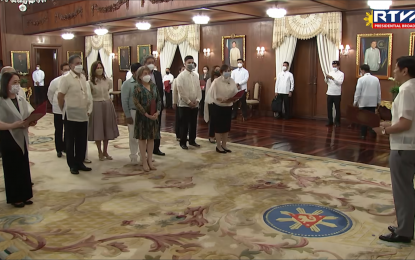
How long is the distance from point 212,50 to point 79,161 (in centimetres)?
908

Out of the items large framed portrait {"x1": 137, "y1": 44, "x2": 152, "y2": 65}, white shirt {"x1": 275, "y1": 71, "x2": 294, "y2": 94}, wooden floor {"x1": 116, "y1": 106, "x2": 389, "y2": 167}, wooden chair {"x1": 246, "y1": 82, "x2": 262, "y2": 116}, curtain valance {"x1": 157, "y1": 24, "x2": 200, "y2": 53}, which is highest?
curtain valance {"x1": 157, "y1": 24, "x2": 200, "y2": 53}

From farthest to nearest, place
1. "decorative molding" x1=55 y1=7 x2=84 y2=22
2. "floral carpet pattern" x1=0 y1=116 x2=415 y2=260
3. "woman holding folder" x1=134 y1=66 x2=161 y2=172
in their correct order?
"decorative molding" x1=55 y1=7 x2=84 y2=22
"woman holding folder" x1=134 y1=66 x2=161 y2=172
"floral carpet pattern" x1=0 y1=116 x2=415 y2=260

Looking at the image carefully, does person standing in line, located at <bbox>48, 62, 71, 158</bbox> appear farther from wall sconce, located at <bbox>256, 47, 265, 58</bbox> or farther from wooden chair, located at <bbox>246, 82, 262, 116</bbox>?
wall sconce, located at <bbox>256, 47, 265, 58</bbox>

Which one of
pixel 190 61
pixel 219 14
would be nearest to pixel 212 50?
pixel 219 14

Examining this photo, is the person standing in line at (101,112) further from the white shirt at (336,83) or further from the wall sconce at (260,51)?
the wall sconce at (260,51)

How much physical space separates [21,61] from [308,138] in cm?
1437

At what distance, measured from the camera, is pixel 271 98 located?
41.3 ft

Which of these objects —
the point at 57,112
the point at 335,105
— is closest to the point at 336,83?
the point at 335,105

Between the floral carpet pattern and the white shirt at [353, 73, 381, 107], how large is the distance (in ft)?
10.3

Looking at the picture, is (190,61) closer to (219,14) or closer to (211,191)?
(211,191)

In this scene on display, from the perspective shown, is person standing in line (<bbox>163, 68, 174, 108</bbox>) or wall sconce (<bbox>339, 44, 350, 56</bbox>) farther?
person standing in line (<bbox>163, 68, 174, 108</bbox>)

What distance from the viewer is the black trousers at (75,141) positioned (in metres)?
5.65

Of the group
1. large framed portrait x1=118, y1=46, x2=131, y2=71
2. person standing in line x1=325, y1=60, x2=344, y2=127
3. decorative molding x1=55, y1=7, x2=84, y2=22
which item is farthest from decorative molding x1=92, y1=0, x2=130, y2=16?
person standing in line x1=325, y1=60, x2=344, y2=127

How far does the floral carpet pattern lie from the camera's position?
10.9 ft
